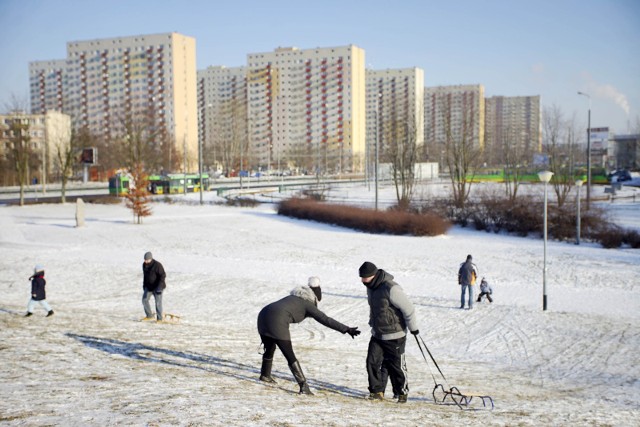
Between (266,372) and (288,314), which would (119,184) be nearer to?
(266,372)

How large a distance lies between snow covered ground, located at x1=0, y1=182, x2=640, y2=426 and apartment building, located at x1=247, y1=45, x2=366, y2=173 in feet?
371

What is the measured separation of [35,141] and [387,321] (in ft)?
406

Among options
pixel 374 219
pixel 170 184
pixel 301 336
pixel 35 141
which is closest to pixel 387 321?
pixel 301 336

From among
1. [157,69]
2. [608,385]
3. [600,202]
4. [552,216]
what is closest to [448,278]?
[608,385]

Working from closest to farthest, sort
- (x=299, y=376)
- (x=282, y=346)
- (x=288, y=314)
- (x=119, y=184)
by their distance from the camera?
1. (x=288, y=314)
2. (x=282, y=346)
3. (x=299, y=376)
4. (x=119, y=184)

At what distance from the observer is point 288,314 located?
8.45 m

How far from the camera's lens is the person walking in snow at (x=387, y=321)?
8.25 metres

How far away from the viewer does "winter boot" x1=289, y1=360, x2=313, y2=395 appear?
8914 millimetres

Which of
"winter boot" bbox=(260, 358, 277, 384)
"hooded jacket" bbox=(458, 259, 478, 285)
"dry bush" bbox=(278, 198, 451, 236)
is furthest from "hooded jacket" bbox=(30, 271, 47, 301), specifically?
"dry bush" bbox=(278, 198, 451, 236)

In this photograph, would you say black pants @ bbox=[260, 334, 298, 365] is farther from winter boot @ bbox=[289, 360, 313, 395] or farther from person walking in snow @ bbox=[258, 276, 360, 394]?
winter boot @ bbox=[289, 360, 313, 395]

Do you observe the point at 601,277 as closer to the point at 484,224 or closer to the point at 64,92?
the point at 484,224

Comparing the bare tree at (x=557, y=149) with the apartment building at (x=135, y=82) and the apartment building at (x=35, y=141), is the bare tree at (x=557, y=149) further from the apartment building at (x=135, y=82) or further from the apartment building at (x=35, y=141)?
the apartment building at (x=135, y=82)

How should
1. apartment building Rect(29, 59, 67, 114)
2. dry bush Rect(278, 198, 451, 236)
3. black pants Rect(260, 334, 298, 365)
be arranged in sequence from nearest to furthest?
black pants Rect(260, 334, 298, 365), dry bush Rect(278, 198, 451, 236), apartment building Rect(29, 59, 67, 114)

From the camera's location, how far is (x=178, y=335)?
13.5m
